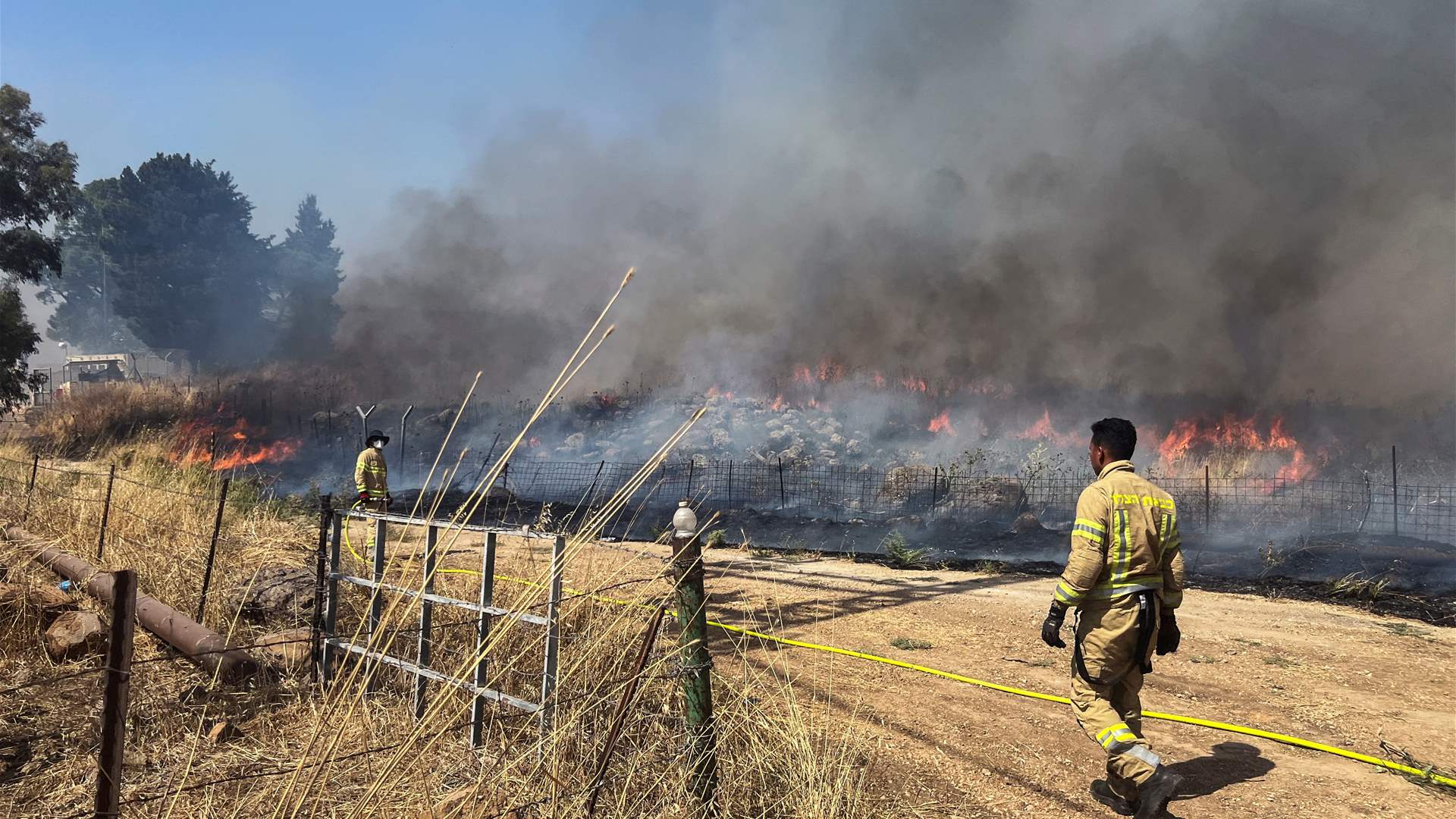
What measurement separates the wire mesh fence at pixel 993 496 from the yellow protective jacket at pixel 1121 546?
990 centimetres

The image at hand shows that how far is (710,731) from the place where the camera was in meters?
2.97

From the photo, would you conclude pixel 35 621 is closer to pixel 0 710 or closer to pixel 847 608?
pixel 0 710

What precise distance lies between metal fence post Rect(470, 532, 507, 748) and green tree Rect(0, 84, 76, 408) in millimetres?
22288

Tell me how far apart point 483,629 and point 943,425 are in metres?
22.3

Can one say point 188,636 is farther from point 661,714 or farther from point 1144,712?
point 1144,712

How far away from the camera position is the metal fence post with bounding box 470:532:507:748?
348 centimetres

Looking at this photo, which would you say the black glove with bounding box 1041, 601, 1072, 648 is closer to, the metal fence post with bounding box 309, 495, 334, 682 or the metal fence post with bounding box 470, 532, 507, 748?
the metal fence post with bounding box 470, 532, 507, 748

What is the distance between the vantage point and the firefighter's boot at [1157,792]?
3285 millimetres

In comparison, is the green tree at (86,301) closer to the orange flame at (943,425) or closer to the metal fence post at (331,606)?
the orange flame at (943,425)

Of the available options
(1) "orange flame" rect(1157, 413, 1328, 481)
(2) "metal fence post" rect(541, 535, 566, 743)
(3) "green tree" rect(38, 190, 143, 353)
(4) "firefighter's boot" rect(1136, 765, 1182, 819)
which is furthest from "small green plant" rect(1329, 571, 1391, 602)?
(3) "green tree" rect(38, 190, 143, 353)

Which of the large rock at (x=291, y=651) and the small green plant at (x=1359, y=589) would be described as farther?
the small green plant at (x=1359, y=589)

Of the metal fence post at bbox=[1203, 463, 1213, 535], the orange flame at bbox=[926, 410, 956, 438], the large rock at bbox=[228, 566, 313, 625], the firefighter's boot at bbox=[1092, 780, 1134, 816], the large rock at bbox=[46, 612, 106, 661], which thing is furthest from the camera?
the orange flame at bbox=[926, 410, 956, 438]

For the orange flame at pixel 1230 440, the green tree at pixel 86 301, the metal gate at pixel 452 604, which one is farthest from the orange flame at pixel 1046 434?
the green tree at pixel 86 301

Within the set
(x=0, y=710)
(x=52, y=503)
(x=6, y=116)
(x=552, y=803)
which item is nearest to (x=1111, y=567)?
(x=552, y=803)
